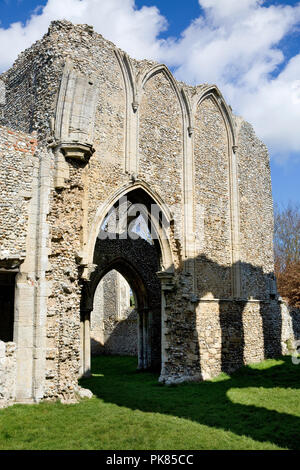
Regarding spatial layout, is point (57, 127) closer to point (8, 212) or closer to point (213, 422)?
point (8, 212)

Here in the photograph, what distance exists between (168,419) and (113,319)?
16310 millimetres

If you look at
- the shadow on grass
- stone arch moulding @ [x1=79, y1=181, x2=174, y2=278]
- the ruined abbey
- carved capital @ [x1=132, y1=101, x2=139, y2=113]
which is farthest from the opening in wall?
carved capital @ [x1=132, y1=101, x2=139, y2=113]

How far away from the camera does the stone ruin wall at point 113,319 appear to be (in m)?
22.7

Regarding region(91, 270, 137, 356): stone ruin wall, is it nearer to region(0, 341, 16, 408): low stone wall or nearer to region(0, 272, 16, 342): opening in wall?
region(0, 272, 16, 342): opening in wall

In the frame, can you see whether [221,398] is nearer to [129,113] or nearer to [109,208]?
[109,208]

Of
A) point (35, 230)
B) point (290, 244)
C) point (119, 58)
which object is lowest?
point (35, 230)

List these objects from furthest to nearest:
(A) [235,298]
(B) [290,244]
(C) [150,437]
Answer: (B) [290,244] < (A) [235,298] < (C) [150,437]

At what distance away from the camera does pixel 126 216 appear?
57.1ft

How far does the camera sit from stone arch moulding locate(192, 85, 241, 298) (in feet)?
47.1

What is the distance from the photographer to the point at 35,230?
902 cm

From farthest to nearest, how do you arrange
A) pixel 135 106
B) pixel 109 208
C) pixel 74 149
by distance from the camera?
pixel 135 106
pixel 109 208
pixel 74 149

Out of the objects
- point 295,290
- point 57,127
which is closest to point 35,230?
point 57,127

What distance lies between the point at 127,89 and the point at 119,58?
850mm

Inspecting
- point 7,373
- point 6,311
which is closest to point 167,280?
point 6,311
